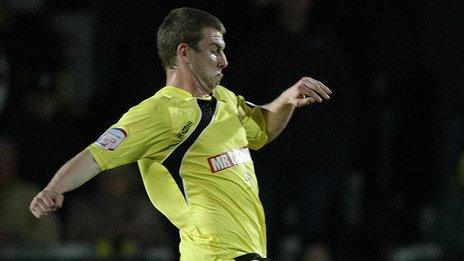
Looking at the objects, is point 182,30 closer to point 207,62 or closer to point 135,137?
point 207,62

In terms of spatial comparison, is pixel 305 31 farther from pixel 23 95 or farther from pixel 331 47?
pixel 23 95

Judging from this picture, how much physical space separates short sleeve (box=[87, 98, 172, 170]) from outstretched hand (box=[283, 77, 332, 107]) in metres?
0.66

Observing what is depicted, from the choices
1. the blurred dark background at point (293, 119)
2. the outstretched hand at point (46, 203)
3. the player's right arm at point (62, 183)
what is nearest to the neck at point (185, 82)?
the player's right arm at point (62, 183)

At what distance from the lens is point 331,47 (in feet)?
23.6

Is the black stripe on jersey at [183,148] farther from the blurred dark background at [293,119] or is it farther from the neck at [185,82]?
the blurred dark background at [293,119]

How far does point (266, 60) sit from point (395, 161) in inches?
70.2

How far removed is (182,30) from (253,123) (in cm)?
59

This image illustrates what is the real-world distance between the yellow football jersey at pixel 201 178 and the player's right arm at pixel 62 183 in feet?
0.91

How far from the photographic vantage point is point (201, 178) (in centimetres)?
494

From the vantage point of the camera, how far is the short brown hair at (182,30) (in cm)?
506

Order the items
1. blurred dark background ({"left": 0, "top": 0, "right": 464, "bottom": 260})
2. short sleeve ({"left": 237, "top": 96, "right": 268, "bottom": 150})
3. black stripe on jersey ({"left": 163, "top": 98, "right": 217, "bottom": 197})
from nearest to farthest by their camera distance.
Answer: black stripe on jersey ({"left": 163, "top": 98, "right": 217, "bottom": 197}) → short sleeve ({"left": 237, "top": 96, "right": 268, "bottom": 150}) → blurred dark background ({"left": 0, "top": 0, "right": 464, "bottom": 260})

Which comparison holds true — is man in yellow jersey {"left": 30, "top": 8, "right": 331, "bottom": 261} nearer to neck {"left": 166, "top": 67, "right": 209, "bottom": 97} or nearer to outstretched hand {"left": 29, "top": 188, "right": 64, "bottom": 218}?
neck {"left": 166, "top": 67, "right": 209, "bottom": 97}

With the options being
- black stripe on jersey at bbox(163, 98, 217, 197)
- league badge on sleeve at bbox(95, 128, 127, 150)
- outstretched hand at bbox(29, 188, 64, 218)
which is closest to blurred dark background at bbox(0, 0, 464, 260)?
black stripe on jersey at bbox(163, 98, 217, 197)

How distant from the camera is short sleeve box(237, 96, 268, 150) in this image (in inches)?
209
